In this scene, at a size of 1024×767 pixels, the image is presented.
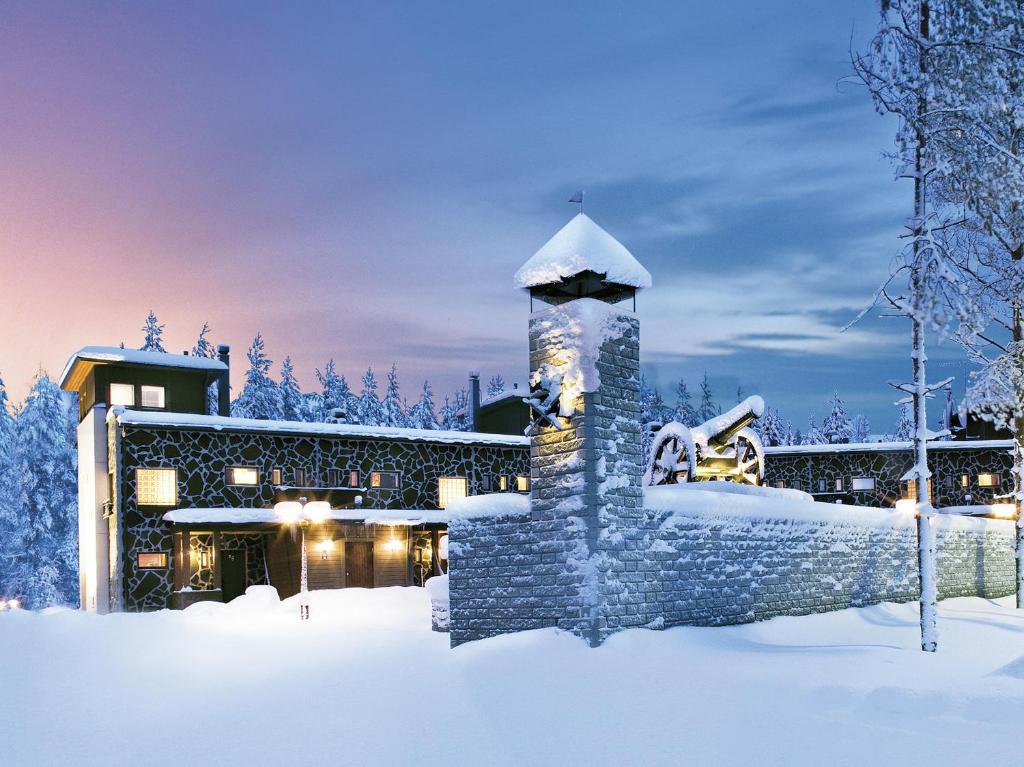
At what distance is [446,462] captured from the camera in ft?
110

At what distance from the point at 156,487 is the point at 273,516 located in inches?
130

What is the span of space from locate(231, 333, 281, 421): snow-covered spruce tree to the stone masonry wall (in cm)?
4547

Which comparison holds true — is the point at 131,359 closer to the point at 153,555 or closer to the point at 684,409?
the point at 153,555

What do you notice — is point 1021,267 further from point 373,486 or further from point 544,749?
point 373,486

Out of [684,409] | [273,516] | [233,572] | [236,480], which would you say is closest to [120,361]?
[236,480]

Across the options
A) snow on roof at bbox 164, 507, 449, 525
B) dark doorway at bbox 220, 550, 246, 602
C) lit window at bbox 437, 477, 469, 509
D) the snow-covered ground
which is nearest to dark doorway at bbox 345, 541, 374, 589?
snow on roof at bbox 164, 507, 449, 525

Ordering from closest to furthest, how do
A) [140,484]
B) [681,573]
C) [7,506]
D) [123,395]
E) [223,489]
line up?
[681,573] < [140,484] < [223,489] < [123,395] < [7,506]

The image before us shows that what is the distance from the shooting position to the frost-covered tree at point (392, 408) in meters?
68.2

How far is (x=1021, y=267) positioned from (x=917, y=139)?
5166mm

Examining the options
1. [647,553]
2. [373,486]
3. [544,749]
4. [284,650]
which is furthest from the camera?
[373,486]

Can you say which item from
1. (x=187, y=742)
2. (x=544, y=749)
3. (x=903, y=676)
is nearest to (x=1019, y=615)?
(x=903, y=676)

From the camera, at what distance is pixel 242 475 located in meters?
29.7

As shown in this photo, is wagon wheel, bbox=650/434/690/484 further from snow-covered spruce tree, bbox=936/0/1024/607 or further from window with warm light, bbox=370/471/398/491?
window with warm light, bbox=370/471/398/491

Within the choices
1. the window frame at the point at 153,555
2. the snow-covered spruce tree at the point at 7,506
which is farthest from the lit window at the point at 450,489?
the snow-covered spruce tree at the point at 7,506
